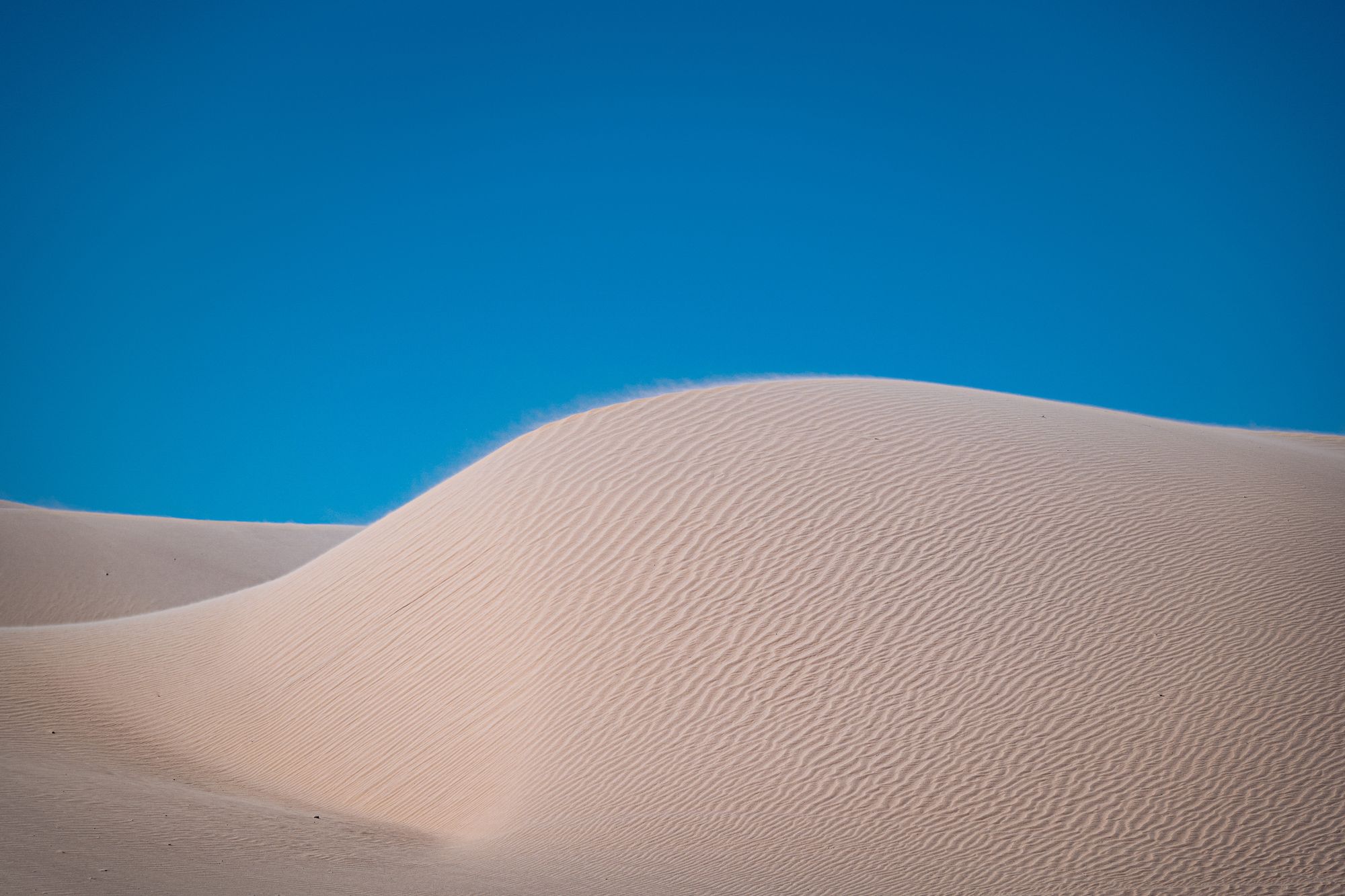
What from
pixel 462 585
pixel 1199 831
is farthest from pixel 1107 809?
pixel 462 585

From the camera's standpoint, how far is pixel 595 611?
8.67m

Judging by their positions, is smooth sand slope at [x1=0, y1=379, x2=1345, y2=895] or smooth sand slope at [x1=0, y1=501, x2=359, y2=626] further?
smooth sand slope at [x1=0, y1=501, x2=359, y2=626]

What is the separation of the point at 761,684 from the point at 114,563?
2494 centimetres

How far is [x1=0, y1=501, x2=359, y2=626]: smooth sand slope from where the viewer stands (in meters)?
23.5

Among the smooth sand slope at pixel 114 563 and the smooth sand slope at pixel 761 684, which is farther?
the smooth sand slope at pixel 114 563

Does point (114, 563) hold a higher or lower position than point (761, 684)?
higher

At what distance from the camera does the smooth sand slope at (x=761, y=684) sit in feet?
19.8

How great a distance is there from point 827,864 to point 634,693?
247cm

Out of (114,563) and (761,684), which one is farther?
(114,563)

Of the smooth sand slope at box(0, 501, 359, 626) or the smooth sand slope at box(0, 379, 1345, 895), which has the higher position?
the smooth sand slope at box(0, 501, 359, 626)

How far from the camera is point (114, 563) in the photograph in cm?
2592

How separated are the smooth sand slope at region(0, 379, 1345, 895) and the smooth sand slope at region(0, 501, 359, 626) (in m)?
13.8

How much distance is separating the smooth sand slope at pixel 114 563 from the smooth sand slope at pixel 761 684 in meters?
13.8

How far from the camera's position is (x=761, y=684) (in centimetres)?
775
